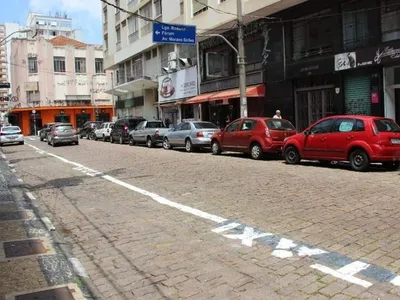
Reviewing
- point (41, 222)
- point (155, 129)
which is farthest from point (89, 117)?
point (41, 222)

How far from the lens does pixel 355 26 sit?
62.6 feet

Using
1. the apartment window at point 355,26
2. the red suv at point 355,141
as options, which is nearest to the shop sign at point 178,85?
the apartment window at point 355,26

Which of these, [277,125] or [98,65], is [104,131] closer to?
[277,125]

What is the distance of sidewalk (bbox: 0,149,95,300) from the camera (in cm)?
475

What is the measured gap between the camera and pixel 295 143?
15.1 meters

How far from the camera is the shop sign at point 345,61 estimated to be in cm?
1866

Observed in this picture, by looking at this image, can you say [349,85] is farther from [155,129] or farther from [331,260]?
[331,260]

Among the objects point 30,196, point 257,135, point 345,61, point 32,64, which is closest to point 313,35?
point 345,61

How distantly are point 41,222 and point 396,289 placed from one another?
5.96 m

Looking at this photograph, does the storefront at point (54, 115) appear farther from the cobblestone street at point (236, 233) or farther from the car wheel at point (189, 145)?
the cobblestone street at point (236, 233)

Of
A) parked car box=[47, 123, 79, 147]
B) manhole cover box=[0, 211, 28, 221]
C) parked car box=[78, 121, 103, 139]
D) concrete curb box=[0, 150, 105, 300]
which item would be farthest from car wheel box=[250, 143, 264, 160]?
parked car box=[78, 121, 103, 139]

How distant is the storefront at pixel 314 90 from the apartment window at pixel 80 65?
55157 mm

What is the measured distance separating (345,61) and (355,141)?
24.0 ft

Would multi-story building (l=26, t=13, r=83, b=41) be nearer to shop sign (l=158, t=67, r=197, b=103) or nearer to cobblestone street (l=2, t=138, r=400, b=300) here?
shop sign (l=158, t=67, r=197, b=103)
